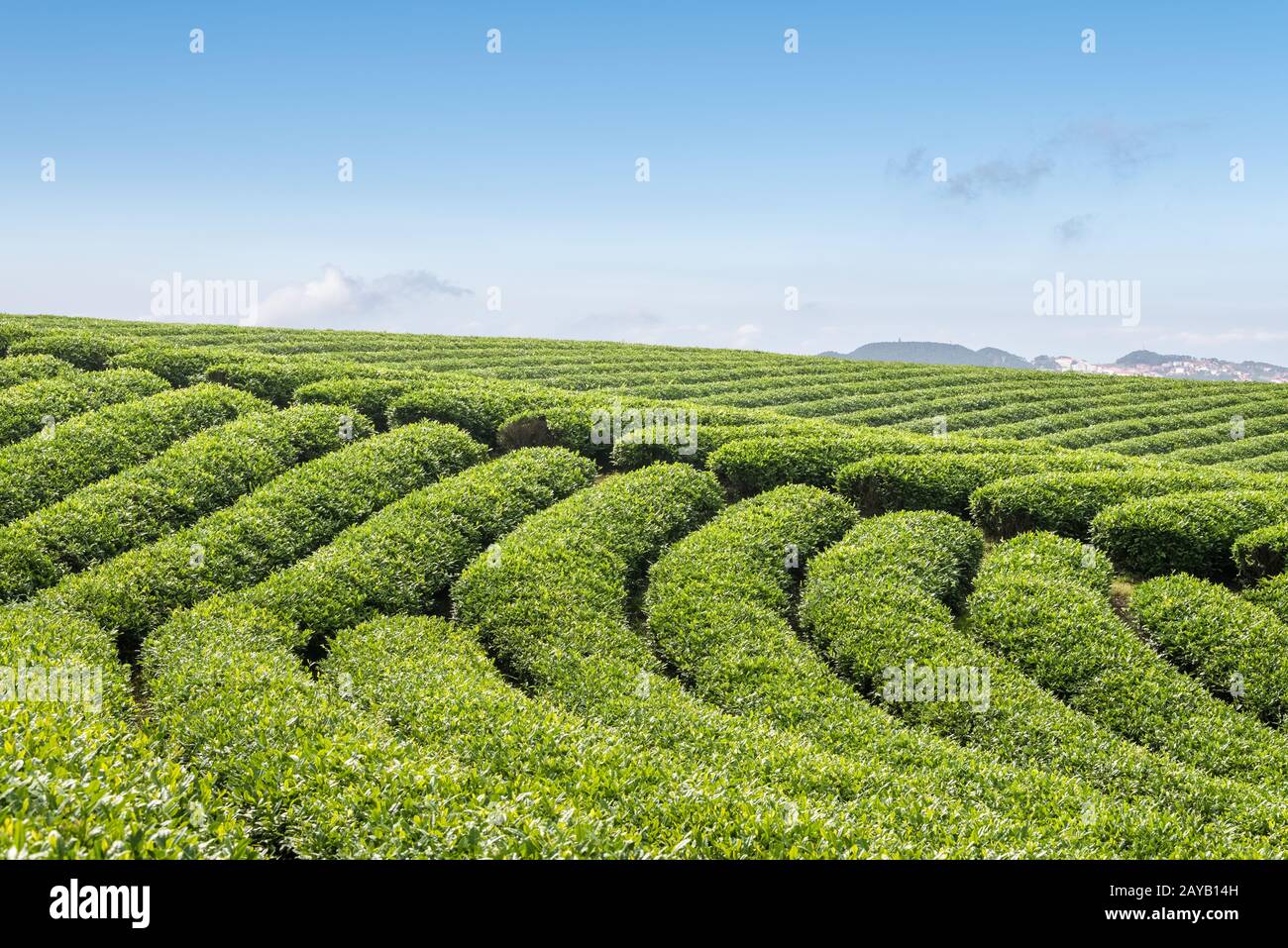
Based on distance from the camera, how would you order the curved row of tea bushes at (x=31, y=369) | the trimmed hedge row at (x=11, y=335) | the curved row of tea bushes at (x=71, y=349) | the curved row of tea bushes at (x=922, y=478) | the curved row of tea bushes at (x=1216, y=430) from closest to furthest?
1. the curved row of tea bushes at (x=922, y=478)
2. the curved row of tea bushes at (x=31, y=369)
3. the curved row of tea bushes at (x=71, y=349)
4. the trimmed hedge row at (x=11, y=335)
5. the curved row of tea bushes at (x=1216, y=430)

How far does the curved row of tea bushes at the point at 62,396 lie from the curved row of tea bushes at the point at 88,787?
10.5m

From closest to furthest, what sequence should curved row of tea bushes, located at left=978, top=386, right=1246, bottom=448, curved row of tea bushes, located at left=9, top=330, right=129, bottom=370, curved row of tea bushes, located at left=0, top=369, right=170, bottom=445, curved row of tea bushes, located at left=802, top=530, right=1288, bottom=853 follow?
curved row of tea bushes, located at left=802, top=530, right=1288, bottom=853, curved row of tea bushes, located at left=0, top=369, right=170, bottom=445, curved row of tea bushes, located at left=9, top=330, right=129, bottom=370, curved row of tea bushes, located at left=978, top=386, right=1246, bottom=448

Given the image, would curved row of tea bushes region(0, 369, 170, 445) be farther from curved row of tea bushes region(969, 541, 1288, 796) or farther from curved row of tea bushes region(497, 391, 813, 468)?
curved row of tea bushes region(969, 541, 1288, 796)

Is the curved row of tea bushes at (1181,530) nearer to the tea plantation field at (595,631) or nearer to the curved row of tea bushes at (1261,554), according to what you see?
the tea plantation field at (595,631)

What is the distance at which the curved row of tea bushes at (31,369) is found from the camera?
20.6 metres

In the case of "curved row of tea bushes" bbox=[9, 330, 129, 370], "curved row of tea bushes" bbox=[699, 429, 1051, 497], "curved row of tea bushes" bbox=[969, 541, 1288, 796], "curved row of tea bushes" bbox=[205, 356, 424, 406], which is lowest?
"curved row of tea bushes" bbox=[969, 541, 1288, 796]

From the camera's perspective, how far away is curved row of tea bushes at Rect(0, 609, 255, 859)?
5.66 meters

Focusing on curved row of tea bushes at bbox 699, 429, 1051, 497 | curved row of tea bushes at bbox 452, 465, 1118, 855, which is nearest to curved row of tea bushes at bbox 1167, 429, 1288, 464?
curved row of tea bushes at bbox 699, 429, 1051, 497

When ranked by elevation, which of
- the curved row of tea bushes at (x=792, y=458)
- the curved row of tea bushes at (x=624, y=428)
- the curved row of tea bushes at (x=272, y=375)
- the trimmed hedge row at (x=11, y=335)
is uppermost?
the trimmed hedge row at (x=11, y=335)

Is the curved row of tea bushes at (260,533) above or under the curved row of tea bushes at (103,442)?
under

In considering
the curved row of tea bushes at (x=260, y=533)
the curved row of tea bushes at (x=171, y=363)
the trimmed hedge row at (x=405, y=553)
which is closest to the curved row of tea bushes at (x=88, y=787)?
the curved row of tea bushes at (x=260, y=533)

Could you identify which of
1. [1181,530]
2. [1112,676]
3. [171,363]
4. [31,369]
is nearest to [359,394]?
[171,363]

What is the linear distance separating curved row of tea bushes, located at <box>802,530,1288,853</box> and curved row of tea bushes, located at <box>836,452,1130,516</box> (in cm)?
105
